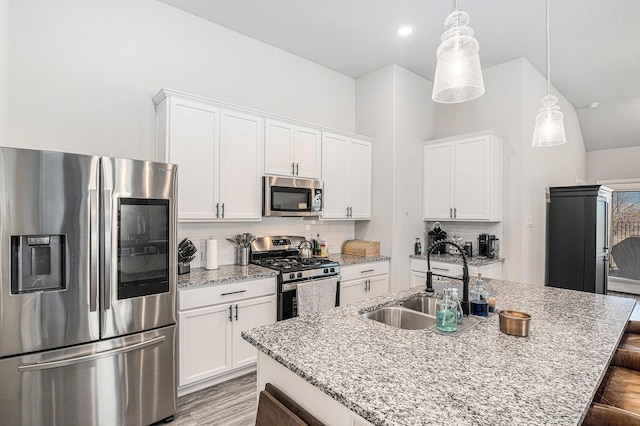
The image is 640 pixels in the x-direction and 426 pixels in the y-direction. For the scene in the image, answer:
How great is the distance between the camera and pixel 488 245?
407 centimetres

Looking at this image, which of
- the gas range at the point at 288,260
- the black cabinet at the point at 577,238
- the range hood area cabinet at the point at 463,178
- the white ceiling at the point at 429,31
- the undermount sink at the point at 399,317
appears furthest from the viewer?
the black cabinet at the point at 577,238

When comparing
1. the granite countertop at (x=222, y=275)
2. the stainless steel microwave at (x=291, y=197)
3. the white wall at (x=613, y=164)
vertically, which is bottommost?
the granite countertop at (x=222, y=275)

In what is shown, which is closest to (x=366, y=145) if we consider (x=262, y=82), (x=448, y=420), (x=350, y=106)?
(x=350, y=106)

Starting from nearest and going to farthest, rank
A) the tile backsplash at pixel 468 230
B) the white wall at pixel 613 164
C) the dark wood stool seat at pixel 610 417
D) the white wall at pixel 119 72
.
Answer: the dark wood stool seat at pixel 610 417 → the white wall at pixel 119 72 → the tile backsplash at pixel 468 230 → the white wall at pixel 613 164

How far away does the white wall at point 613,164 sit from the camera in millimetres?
6422

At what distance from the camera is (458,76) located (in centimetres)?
155

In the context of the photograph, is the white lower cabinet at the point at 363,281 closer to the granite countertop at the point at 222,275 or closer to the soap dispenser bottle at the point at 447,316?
the granite countertop at the point at 222,275

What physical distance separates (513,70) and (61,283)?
4986 millimetres

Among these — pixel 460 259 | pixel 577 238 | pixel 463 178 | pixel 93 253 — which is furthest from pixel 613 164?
pixel 93 253

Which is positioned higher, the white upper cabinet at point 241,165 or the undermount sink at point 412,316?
the white upper cabinet at point 241,165

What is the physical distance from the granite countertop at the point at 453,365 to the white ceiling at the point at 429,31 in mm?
2753

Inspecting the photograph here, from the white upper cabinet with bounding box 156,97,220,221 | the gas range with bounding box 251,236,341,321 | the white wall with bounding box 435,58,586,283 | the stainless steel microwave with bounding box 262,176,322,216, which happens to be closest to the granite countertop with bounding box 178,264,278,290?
the gas range with bounding box 251,236,341,321

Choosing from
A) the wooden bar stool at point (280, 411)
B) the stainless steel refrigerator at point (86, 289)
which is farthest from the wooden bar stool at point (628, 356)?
the stainless steel refrigerator at point (86, 289)

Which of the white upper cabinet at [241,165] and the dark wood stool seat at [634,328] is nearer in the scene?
the dark wood stool seat at [634,328]
